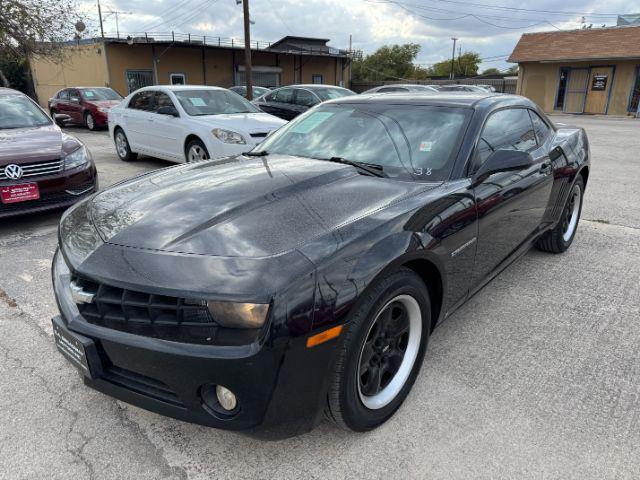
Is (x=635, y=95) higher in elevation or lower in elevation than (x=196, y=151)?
higher

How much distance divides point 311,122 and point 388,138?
75cm

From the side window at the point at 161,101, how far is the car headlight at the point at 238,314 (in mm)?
7133

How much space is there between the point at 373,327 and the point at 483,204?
113cm

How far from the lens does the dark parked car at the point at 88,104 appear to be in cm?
1538

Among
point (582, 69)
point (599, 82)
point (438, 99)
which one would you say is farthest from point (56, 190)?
point (582, 69)

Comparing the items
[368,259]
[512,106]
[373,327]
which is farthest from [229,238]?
[512,106]

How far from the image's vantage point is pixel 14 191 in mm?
4719

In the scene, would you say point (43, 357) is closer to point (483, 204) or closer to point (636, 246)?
point (483, 204)

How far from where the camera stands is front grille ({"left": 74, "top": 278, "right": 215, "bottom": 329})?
175 cm

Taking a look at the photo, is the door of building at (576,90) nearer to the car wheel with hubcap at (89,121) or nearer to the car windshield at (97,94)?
the car windshield at (97,94)

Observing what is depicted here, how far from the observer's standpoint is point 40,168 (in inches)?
195

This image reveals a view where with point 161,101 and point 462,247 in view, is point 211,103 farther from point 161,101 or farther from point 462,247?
point 462,247

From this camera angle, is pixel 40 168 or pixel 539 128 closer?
pixel 539 128

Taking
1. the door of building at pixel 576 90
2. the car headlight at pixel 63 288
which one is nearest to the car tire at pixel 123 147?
the car headlight at pixel 63 288
